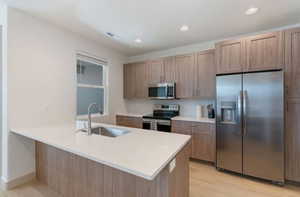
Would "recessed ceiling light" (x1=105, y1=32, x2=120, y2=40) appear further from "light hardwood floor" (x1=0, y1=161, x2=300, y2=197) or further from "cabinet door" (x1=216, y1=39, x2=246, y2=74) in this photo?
"light hardwood floor" (x1=0, y1=161, x2=300, y2=197)

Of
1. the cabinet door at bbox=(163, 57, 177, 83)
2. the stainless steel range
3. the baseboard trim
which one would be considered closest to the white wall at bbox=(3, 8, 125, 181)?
the baseboard trim

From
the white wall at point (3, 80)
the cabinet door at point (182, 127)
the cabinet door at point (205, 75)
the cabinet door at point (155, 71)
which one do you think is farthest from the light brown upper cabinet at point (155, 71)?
the white wall at point (3, 80)

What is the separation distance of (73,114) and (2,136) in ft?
3.51

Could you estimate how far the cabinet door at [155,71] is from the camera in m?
3.89

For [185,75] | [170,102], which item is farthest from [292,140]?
[170,102]

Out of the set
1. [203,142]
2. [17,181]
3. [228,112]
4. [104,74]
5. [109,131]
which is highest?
[104,74]

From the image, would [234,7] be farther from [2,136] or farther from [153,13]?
[2,136]

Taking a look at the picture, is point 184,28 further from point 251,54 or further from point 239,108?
point 239,108

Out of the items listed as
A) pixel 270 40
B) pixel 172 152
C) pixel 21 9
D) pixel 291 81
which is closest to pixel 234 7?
pixel 270 40

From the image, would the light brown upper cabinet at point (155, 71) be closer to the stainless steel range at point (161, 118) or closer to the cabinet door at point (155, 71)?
the cabinet door at point (155, 71)

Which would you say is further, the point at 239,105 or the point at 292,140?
the point at 239,105

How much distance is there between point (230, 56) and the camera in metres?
2.71

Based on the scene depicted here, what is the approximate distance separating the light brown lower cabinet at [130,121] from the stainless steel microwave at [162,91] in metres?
0.72

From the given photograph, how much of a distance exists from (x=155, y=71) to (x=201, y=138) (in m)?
1.99
